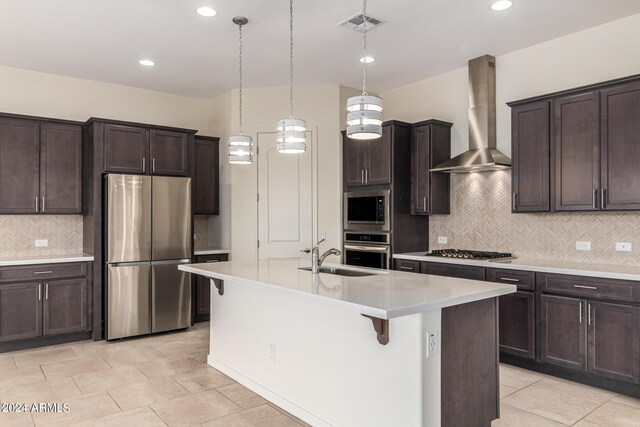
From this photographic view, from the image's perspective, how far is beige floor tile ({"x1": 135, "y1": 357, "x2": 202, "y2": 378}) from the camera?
12.7 feet

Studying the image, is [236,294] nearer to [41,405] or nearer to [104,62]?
[41,405]

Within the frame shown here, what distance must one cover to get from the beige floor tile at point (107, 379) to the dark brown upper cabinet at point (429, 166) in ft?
11.0

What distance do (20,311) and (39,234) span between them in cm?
100

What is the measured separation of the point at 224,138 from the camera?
6.11m

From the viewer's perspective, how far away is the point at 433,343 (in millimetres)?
2328

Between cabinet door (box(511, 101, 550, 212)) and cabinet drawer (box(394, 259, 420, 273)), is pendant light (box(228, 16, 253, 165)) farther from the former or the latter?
cabinet door (box(511, 101, 550, 212))

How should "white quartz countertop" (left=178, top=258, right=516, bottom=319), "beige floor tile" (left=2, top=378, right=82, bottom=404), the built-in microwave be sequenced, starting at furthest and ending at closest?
the built-in microwave < "beige floor tile" (left=2, top=378, right=82, bottom=404) < "white quartz countertop" (left=178, top=258, right=516, bottom=319)

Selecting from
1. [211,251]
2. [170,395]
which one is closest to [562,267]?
[170,395]

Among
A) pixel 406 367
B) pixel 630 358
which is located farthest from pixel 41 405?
pixel 630 358

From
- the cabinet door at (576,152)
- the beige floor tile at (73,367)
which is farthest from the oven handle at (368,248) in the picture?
the beige floor tile at (73,367)

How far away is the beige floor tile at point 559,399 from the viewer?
3.09 m

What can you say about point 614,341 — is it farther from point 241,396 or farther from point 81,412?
point 81,412

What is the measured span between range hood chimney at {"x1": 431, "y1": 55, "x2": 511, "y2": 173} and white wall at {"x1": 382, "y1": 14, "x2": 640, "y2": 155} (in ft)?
0.28

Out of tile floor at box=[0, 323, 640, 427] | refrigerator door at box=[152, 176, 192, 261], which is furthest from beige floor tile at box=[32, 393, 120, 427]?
refrigerator door at box=[152, 176, 192, 261]
